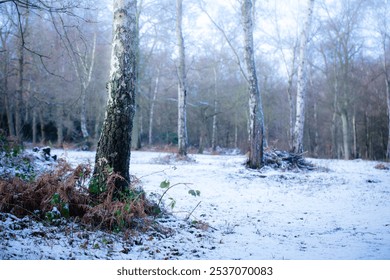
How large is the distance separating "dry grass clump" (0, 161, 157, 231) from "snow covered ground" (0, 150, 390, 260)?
22 cm

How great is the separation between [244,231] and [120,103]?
259cm

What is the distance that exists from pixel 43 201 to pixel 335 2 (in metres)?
22.1

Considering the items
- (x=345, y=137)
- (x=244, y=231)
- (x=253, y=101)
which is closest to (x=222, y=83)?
(x=345, y=137)

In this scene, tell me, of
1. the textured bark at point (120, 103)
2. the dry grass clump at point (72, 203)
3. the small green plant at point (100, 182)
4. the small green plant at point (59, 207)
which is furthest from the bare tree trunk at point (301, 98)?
the small green plant at point (59, 207)

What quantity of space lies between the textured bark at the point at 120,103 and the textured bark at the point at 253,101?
19.2 feet

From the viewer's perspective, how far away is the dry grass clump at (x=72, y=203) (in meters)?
3.38

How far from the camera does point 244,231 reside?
13.2ft

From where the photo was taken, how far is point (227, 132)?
3472 cm

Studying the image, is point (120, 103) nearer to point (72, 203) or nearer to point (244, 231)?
point (72, 203)

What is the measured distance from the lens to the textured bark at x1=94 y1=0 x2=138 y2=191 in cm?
402

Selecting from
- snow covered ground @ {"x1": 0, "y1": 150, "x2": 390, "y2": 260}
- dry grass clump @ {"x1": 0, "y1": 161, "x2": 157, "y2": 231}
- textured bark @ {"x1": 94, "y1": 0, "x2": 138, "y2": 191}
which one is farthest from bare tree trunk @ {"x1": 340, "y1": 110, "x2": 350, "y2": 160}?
dry grass clump @ {"x1": 0, "y1": 161, "x2": 157, "y2": 231}

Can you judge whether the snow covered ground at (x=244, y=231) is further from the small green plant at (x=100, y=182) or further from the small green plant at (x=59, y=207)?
the small green plant at (x=100, y=182)
